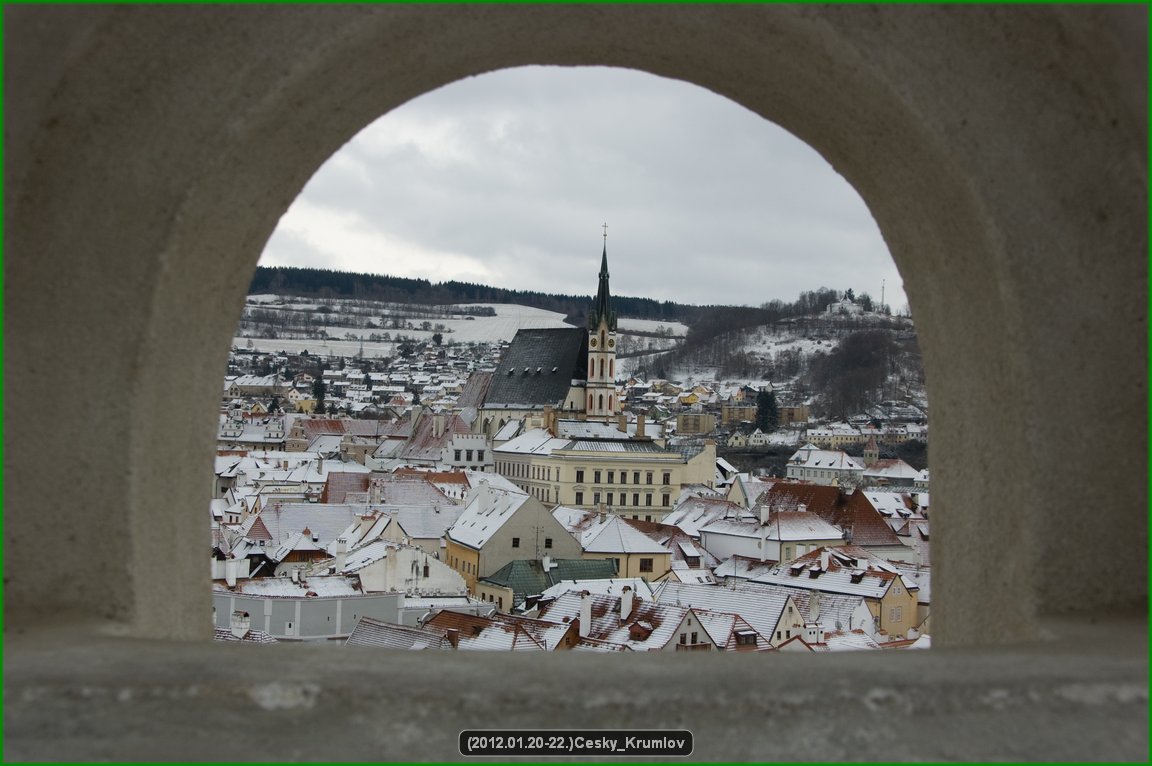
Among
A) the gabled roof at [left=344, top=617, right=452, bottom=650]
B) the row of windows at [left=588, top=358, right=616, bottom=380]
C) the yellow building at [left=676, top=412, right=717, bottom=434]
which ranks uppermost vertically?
the row of windows at [left=588, top=358, right=616, bottom=380]

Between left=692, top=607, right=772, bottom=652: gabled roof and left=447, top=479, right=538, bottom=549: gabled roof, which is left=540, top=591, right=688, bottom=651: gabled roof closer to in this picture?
→ left=692, top=607, right=772, bottom=652: gabled roof

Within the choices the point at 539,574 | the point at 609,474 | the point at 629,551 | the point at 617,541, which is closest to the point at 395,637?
the point at 539,574

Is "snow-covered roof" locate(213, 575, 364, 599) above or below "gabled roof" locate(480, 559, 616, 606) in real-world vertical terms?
above

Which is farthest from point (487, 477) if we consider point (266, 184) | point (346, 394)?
point (346, 394)

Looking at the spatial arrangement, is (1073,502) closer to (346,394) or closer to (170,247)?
(170,247)

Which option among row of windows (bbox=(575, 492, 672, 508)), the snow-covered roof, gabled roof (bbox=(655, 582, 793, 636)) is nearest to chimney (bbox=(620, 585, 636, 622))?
gabled roof (bbox=(655, 582, 793, 636))

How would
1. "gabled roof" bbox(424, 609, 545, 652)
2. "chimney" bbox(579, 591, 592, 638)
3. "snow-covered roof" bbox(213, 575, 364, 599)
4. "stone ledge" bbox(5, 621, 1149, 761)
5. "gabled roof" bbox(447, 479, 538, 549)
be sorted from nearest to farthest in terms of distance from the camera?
"stone ledge" bbox(5, 621, 1149, 761), "gabled roof" bbox(424, 609, 545, 652), "chimney" bbox(579, 591, 592, 638), "snow-covered roof" bbox(213, 575, 364, 599), "gabled roof" bbox(447, 479, 538, 549)
